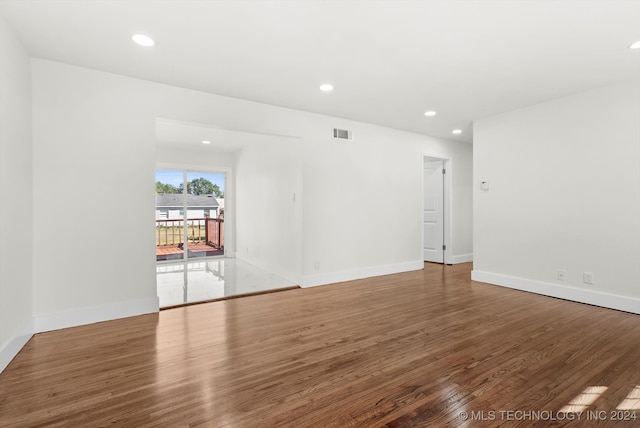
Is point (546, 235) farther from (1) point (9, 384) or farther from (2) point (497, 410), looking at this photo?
(1) point (9, 384)

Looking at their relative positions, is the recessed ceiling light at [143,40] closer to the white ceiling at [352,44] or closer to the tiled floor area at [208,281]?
the white ceiling at [352,44]

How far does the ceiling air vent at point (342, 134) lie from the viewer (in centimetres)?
485

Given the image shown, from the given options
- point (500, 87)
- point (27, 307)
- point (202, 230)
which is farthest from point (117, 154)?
point (202, 230)

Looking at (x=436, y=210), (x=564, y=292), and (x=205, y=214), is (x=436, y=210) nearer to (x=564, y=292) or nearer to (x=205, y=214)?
(x=564, y=292)

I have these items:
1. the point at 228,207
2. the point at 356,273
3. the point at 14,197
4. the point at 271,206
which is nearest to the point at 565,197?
the point at 356,273

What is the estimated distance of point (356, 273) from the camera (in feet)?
16.5

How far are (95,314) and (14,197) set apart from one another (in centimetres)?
132

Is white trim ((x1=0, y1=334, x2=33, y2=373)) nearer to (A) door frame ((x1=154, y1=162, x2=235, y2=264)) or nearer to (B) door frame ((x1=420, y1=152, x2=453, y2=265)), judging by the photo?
(A) door frame ((x1=154, y1=162, x2=235, y2=264))

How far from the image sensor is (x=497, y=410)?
5.63 feet

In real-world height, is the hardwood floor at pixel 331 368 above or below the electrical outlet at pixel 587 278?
below

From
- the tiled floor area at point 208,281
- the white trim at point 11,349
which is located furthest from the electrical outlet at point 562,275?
the white trim at point 11,349

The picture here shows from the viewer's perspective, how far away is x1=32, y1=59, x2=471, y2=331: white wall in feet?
9.82

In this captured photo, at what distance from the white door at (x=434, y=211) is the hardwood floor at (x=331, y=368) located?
9.60ft

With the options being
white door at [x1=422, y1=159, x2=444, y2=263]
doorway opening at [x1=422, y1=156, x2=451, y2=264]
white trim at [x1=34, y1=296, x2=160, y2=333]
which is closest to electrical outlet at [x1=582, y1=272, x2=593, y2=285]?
doorway opening at [x1=422, y1=156, x2=451, y2=264]
